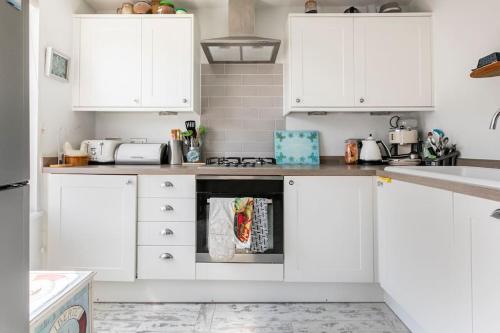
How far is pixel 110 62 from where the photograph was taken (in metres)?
2.44

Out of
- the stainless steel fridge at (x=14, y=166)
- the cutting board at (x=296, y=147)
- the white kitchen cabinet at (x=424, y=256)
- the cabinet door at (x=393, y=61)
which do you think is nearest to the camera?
the stainless steel fridge at (x=14, y=166)

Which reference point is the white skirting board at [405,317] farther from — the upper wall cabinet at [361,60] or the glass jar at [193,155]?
the glass jar at [193,155]

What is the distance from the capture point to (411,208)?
1588mm

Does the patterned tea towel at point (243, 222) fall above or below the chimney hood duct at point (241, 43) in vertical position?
below

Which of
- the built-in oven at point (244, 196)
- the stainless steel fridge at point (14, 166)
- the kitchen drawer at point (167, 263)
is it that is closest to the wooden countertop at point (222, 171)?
the built-in oven at point (244, 196)

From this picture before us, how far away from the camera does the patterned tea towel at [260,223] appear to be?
206 cm

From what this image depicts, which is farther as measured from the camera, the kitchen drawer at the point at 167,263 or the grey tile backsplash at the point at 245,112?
the grey tile backsplash at the point at 245,112

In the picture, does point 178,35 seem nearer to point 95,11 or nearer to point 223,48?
point 223,48

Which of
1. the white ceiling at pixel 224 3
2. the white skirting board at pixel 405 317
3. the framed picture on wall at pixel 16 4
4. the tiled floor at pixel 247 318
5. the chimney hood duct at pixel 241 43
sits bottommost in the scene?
the tiled floor at pixel 247 318

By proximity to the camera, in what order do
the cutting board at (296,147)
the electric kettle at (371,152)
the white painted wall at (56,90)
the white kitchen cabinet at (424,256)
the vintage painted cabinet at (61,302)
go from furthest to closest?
1. the cutting board at (296,147)
2. the electric kettle at (371,152)
3. the white painted wall at (56,90)
4. the white kitchen cabinet at (424,256)
5. the vintage painted cabinet at (61,302)

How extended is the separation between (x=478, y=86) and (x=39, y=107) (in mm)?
2797

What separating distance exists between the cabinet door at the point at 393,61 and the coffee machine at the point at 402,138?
21 cm

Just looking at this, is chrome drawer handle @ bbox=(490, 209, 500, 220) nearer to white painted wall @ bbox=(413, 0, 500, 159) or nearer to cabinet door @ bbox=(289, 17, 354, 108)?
white painted wall @ bbox=(413, 0, 500, 159)

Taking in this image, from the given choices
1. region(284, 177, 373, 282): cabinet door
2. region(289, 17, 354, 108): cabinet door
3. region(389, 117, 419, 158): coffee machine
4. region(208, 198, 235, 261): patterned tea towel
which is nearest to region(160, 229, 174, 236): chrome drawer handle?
region(208, 198, 235, 261): patterned tea towel
